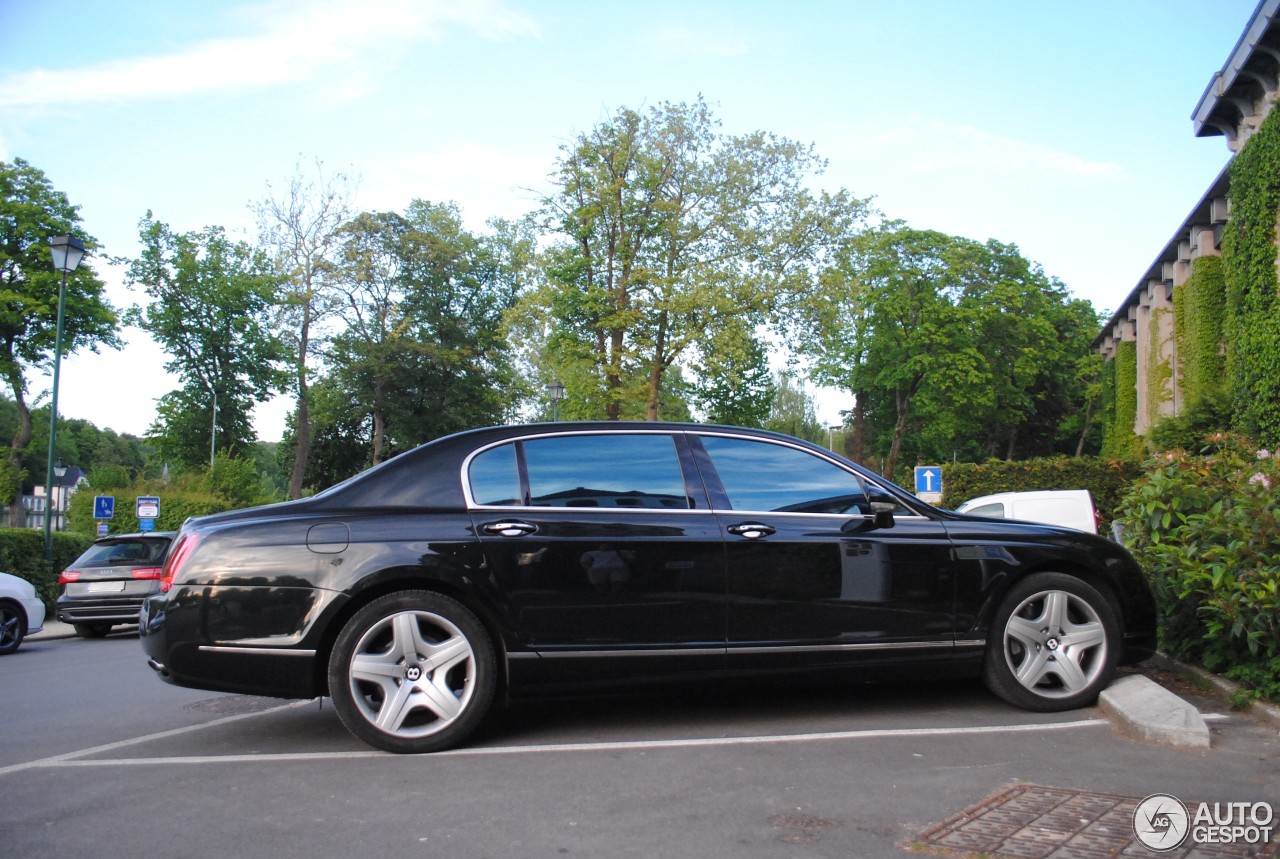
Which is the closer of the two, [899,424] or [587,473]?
[587,473]

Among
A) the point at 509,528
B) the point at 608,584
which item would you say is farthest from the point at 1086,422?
the point at 509,528

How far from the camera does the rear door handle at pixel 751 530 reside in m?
5.57

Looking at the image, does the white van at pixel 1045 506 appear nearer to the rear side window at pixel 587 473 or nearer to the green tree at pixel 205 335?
the rear side window at pixel 587 473

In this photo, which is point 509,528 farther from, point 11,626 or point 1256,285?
point 1256,285

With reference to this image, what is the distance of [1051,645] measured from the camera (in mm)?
5871

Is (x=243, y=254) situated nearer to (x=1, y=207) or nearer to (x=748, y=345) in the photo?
(x=1, y=207)

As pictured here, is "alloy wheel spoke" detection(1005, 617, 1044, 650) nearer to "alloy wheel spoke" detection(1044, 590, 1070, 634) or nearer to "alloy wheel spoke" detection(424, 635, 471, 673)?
"alloy wheel spoke" detection(1044, 590, 1070, 634)

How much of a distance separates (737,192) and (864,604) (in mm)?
32477

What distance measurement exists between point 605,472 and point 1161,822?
3.01 m

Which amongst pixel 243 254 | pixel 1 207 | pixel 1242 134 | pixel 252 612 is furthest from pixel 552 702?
pixel 243 254

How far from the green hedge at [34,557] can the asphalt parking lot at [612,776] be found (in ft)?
52.7

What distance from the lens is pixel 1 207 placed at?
44.7 metres

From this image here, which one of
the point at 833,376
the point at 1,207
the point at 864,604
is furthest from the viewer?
the point at 833,376

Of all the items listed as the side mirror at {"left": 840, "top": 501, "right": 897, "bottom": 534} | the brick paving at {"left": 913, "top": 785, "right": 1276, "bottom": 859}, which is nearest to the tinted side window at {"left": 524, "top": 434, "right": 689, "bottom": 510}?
the side mirror at {"left": 840, "top": 501, "right": 897, "bottom": 534}
